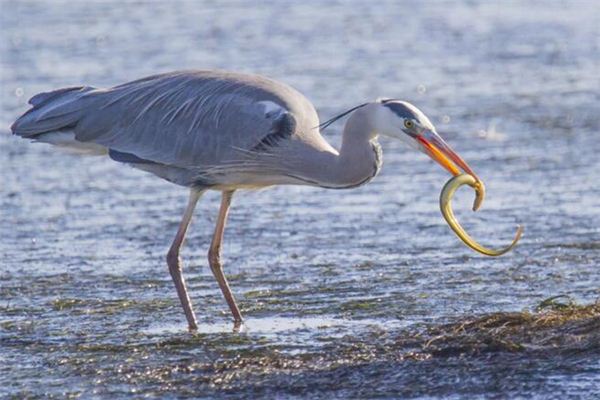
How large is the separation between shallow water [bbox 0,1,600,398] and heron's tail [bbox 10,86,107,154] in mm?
878

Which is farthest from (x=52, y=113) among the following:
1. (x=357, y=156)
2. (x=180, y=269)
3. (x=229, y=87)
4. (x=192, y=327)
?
(x=357, y=156)

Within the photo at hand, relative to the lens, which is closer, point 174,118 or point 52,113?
point 174,118

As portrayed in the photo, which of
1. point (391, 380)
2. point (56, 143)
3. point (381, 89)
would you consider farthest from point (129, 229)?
point (381, 89)

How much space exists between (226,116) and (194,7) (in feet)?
50.0

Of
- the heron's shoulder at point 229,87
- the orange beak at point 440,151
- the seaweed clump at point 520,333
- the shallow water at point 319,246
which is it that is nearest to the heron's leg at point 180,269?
the shallow water at point 319,246

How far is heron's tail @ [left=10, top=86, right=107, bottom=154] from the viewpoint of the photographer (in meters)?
9.12

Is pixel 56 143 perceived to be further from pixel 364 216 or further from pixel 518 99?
pixel 518 99

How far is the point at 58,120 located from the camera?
29.9ft

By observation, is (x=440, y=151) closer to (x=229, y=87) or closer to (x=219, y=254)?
(x=229, y=87)

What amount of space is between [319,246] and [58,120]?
2.12m

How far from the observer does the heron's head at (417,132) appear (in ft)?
26.3

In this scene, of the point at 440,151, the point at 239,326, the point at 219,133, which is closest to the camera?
the point at 440,151

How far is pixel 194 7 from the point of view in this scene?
78.0ft

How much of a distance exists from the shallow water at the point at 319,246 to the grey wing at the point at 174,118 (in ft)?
3.04
